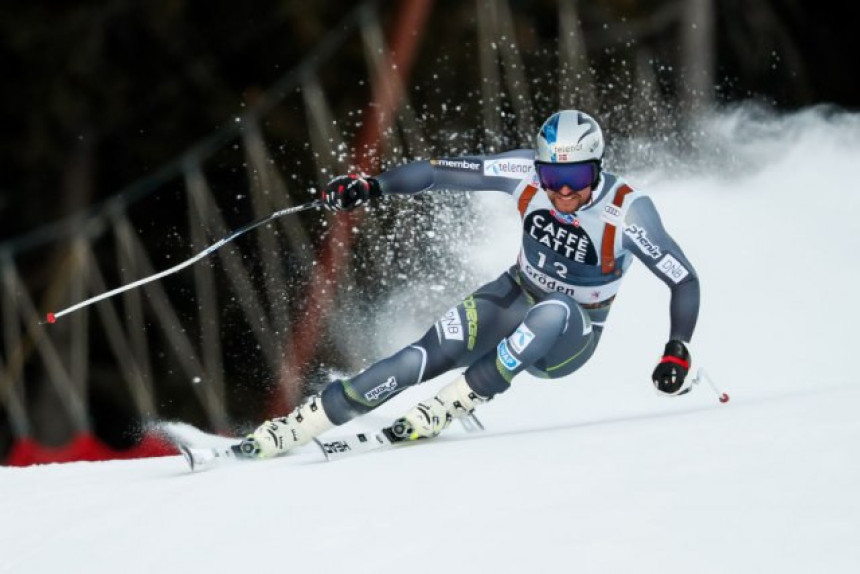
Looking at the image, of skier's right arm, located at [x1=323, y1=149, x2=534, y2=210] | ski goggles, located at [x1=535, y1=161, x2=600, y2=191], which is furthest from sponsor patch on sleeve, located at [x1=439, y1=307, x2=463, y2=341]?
ski goggles, located at [x1=535, y1=161, x2=600, y2=191]

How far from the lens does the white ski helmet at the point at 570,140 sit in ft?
10.4

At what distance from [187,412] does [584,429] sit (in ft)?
10.7

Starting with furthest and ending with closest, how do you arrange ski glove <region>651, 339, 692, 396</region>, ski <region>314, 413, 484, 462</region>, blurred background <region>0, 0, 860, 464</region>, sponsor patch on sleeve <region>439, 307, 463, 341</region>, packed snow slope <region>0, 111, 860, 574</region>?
blurred background <region>0, 0, 860, 464</region>
sponsor patch on sleeve <region>439, 307, 463, 341</region>
ski <region>314, 413, 484, 462</region>
ski glove <region>651, 339, 692, 396</region>
packed snow slope <region>0, 111, 860, 574</region>

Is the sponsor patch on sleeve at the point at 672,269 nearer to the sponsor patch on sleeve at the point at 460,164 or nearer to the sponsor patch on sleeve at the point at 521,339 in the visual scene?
the sponsor patch on sleeve at the point at 521,339

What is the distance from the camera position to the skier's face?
127 inches

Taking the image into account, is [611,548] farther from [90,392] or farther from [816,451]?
[90,392]

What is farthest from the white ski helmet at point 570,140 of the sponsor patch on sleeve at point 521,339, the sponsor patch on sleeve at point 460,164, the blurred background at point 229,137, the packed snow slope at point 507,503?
the blurred background at point 229,137

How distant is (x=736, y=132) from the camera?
21.0 ft

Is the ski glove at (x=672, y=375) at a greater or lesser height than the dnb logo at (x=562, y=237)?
lesser

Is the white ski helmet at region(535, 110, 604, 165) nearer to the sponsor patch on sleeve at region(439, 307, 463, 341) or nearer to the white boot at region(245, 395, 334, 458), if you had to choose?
the sponsor patch on sleeve at region(439, 307, 463, 341)

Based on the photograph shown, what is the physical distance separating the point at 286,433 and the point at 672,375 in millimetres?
1078

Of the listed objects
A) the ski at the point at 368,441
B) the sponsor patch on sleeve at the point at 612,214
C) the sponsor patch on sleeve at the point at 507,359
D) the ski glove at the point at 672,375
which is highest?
the sponsor patch on sleeve at the point at 612,214

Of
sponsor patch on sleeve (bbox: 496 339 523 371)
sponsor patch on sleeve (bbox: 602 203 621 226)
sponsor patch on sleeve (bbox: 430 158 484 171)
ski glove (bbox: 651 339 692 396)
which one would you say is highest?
sponsor patch on sleeve (bbox: 430 158 484 171)

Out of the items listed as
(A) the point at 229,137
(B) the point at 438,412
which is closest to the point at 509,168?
(B) the point at 438,412
